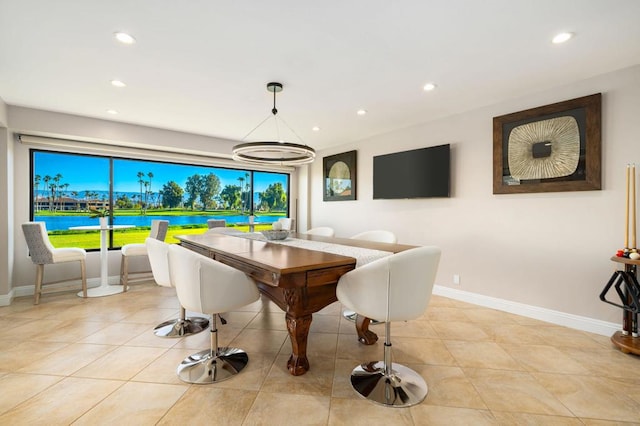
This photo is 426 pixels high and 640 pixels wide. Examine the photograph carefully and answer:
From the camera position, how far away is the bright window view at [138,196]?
426 centimetres

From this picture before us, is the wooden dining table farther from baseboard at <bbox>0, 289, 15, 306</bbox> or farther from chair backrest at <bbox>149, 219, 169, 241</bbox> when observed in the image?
baseboard at <bbox>0, 289, 15, 306</bbox>

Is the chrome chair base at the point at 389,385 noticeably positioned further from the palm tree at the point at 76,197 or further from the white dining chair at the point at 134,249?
the palm tree at the point at 76,197

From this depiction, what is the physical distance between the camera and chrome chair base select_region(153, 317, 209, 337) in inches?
105

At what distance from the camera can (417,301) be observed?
173 centimetres

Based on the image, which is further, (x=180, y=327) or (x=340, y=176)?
(x=340, y=176)

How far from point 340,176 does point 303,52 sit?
326 centimetres

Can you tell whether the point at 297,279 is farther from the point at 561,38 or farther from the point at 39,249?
the point at 39,249

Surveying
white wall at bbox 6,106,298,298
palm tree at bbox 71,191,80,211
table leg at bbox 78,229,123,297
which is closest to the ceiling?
white wall at bbox 6,106,298,298

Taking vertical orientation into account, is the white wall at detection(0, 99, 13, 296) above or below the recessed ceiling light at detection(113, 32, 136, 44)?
below

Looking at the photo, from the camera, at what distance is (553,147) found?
2.90 m

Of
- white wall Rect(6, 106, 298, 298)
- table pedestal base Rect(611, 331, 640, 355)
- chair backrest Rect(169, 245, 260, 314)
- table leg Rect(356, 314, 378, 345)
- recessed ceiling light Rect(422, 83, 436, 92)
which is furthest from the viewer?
white wall Rect(6, 106, 298, 298)

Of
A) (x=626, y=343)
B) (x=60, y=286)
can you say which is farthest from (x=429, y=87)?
(x=60, y=286)

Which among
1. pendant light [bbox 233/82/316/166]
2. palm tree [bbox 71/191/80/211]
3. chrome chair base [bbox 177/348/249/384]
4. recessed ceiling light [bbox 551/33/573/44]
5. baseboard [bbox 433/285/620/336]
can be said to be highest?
recessed ceiling light [bbox 551/33/573/44]

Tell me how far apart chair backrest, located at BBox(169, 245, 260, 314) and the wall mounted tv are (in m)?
2.92
